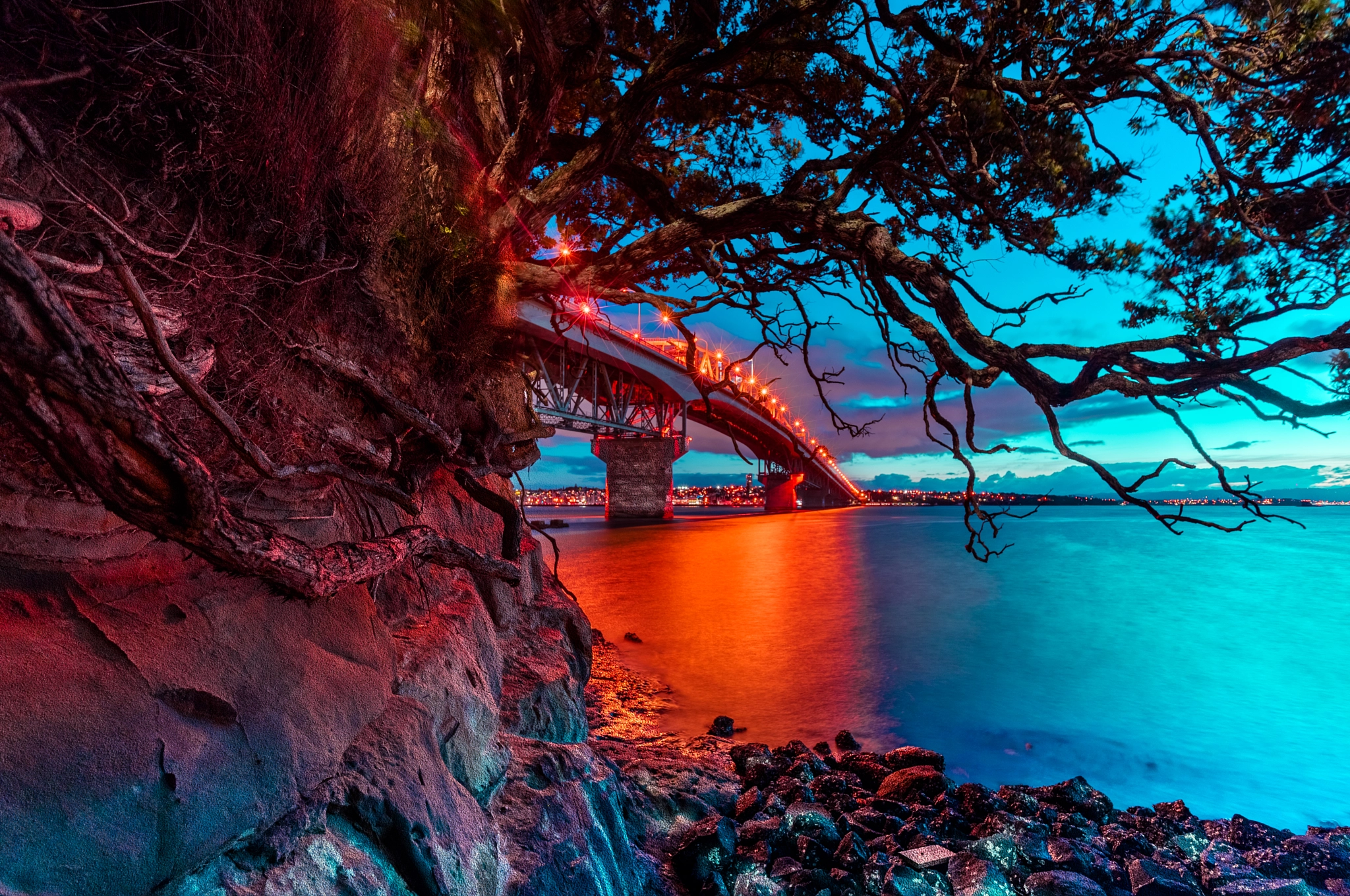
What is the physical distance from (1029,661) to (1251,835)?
8.28m

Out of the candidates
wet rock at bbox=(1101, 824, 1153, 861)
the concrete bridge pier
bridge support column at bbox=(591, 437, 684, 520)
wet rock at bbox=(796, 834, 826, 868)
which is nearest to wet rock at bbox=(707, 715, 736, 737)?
wet rock at bbox=(796, 834, 826, 868)

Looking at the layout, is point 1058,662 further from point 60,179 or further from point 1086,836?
point 60,179

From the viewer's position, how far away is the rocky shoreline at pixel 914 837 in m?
3.89

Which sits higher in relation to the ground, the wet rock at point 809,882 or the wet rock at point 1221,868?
the wet rock at point 809,882

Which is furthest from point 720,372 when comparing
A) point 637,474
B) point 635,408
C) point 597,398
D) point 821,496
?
point 821,496

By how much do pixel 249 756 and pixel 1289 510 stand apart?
542 ft

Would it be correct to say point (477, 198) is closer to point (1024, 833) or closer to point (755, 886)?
point (755, 886)

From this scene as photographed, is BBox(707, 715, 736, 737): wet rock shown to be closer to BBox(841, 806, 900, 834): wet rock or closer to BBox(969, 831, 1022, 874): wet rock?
BBox(841, 806, 900, 834): wet rock

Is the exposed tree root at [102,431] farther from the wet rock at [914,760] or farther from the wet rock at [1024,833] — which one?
the wet rock at [914,760]

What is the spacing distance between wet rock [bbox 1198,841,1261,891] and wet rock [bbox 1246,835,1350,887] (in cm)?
18

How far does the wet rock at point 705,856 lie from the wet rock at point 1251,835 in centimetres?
489

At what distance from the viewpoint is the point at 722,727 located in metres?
7.25

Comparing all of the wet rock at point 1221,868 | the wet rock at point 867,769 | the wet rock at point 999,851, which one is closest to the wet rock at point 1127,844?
the wet rock at point 1221,868

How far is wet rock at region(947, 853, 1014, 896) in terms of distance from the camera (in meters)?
3.80
